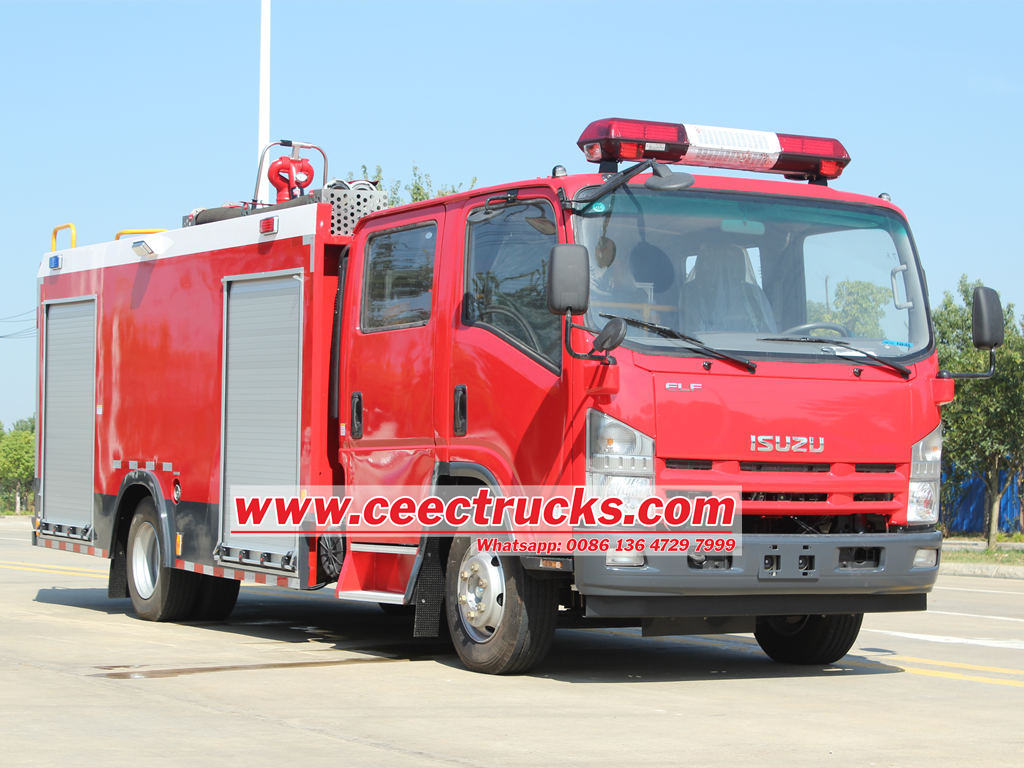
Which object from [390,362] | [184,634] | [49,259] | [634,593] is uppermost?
[49,259]

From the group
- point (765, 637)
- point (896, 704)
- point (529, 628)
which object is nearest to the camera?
point (896, 704)

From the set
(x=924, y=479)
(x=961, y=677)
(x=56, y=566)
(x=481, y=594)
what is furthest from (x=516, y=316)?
(x=56, y=566)

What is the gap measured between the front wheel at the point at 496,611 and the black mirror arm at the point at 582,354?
1403mm

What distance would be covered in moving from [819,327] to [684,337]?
3.34 ft

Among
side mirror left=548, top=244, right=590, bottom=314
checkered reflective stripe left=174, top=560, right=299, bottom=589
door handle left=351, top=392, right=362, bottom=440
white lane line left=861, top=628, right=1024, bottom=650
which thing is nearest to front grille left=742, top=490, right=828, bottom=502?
side mirror left=548, top=244, right=590, bottom=314

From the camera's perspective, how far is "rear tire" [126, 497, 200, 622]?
1258cm

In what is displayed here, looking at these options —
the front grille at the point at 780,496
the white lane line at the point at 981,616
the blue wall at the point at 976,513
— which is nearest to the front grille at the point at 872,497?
the front grille at the point at 780,496

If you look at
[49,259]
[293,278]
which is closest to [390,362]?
[293,278]

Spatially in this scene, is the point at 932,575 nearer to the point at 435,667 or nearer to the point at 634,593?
the point at 634,593

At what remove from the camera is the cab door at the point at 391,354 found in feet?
32.2

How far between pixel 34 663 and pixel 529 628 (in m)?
3.23

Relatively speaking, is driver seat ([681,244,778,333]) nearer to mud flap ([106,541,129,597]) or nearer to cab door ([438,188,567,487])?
cab door ([438,188,567,487])

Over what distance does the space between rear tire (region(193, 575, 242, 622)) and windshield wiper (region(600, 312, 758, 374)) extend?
17.9 feet

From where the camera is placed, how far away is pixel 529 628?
29.1ft
